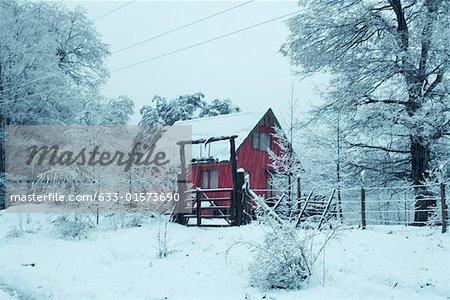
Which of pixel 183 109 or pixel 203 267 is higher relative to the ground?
pixel 183 109

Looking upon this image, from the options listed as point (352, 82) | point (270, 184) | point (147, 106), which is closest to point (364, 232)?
point (352, 82)

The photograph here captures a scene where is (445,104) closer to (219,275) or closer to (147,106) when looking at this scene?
(219,275)

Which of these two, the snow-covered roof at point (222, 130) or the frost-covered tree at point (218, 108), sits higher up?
the frost-covered tree at point (218, 108)

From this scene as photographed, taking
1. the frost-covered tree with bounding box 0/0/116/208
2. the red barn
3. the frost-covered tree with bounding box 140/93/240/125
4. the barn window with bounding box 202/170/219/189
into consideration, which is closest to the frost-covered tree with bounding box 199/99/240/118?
the frost-covered tree with bounding box 140/93/240/125

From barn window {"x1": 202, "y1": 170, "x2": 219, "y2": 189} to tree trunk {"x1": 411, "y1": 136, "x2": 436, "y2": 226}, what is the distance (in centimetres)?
1213

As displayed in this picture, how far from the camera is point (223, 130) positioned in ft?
83.5

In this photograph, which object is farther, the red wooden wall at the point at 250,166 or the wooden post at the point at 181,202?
the red wooden wall at the point at 250,166

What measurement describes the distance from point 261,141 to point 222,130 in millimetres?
2609

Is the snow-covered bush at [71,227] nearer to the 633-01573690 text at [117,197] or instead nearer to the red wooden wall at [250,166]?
the 633-01573690 text at [117,197]

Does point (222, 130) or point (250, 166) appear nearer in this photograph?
point (250, 166)

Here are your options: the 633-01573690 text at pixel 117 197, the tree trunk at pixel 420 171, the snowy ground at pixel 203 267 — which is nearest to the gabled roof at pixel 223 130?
the 633-01573690 text at pixel 117 197

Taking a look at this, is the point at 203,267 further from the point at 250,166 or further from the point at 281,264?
the point at 250,166

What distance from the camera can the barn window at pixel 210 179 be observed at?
950 inches

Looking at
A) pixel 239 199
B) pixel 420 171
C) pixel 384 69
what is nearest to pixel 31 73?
pixel 239 199
